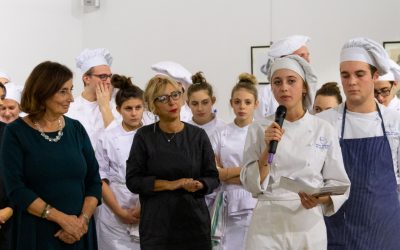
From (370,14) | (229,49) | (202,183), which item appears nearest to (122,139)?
(202,183)

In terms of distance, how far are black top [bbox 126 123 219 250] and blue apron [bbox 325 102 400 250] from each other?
0.67 meters

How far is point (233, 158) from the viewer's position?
11.7 ft

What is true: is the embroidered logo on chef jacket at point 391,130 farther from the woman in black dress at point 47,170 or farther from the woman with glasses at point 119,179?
the woman with glasses at point 119,179

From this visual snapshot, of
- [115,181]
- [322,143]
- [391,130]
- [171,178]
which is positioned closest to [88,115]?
[115,181]

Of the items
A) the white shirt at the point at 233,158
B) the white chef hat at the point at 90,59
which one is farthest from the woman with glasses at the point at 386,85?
the white chef hat at the point at 90,59

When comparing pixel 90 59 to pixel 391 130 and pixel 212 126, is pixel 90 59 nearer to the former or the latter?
pixel 212 126

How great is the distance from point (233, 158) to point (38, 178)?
1.39 metres

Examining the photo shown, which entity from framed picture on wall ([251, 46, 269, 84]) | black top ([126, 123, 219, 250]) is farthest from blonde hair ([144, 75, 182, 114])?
framed picture on wall ([251, 46, 269, 84])

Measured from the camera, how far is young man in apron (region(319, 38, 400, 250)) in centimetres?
259

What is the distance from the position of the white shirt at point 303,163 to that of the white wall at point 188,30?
366cm

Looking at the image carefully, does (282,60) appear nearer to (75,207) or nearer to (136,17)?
(75,207)

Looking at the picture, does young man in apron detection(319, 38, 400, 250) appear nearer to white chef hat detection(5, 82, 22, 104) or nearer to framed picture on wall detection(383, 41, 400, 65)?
white chef hat detection(5, 82, 22, 104)

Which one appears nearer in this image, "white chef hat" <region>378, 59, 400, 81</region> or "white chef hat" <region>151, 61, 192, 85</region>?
"white chef hat" <region>378, 59, 400, 81</region>

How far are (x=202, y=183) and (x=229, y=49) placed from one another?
3.72m
